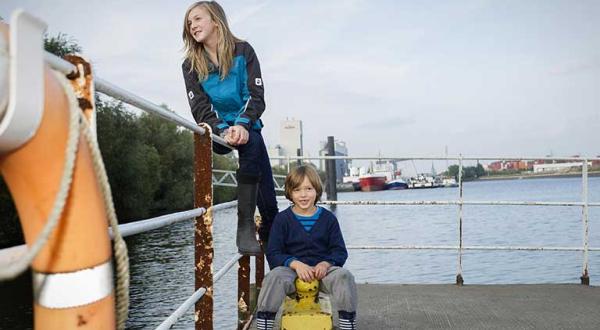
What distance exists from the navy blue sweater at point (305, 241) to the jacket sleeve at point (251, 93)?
44 centimetres

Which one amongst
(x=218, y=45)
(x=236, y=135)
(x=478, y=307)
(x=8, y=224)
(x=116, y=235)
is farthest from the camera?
(x=8, y=224)

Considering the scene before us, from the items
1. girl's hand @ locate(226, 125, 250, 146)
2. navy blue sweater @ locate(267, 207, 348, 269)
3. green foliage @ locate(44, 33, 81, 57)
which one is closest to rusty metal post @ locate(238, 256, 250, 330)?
navy blue sweater @ locate(267, 207, 348, 269)

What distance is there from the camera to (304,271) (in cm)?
223

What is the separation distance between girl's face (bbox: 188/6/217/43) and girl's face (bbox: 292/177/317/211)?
77cm

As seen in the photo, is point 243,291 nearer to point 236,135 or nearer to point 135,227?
point 236,135

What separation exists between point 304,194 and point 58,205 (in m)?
1.78

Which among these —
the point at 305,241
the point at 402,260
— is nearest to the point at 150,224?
the point at 305,241

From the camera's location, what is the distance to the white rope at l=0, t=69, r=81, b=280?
0.60 m

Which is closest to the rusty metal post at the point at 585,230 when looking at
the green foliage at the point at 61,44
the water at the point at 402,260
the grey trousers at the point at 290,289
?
the grey trousers at the point at 290,289

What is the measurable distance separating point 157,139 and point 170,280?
21.0 meters

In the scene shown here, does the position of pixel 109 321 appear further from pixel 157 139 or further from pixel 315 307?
pixel 157 139

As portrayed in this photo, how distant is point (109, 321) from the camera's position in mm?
756

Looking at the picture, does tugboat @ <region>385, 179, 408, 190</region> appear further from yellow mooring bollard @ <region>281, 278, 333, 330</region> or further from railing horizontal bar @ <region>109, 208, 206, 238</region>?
railing horizontal bar @ <region>109, 208, 206, 238</region>

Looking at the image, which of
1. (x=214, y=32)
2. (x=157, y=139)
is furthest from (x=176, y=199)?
(x=214, y=32)
